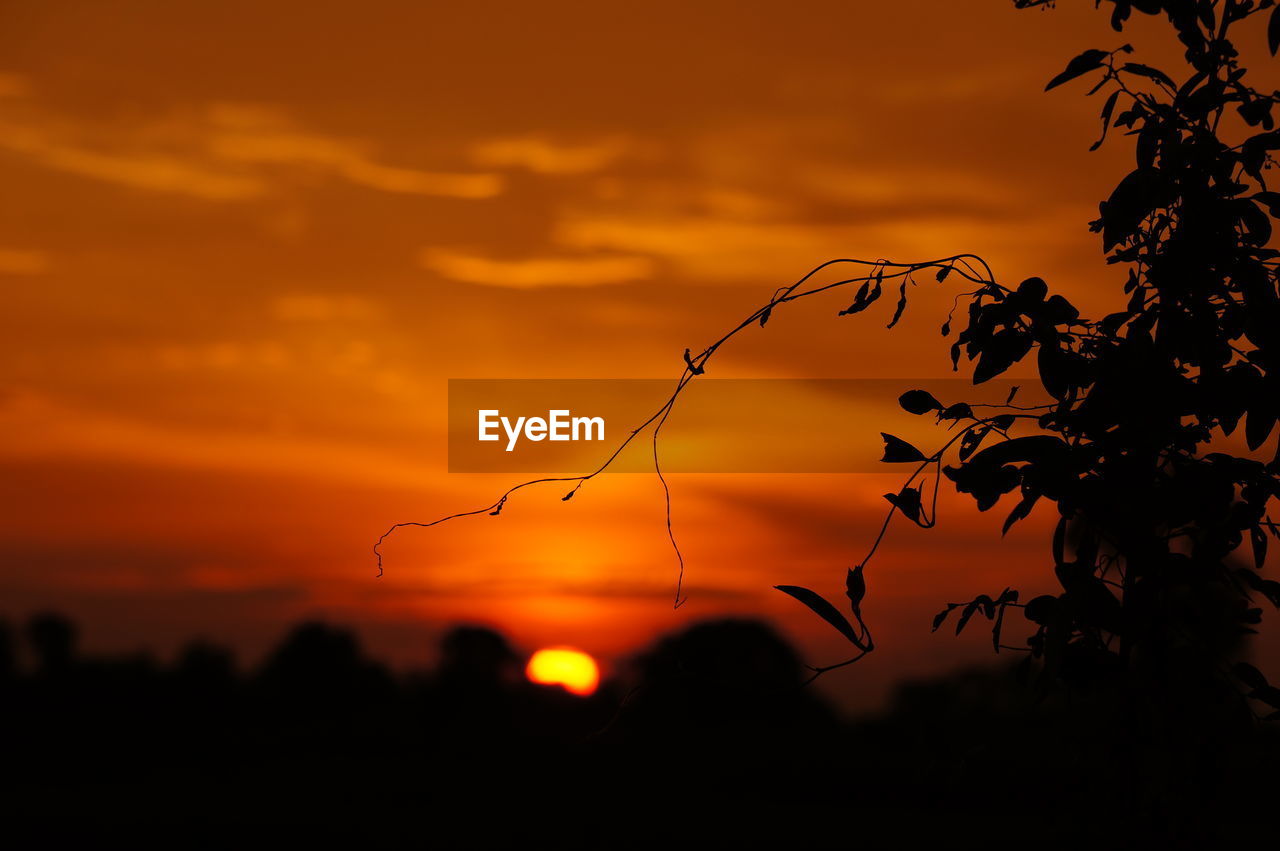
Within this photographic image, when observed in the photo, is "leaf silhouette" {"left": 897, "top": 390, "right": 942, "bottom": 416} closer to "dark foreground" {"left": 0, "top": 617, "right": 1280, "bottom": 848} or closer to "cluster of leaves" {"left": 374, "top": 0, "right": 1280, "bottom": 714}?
"cluster of leaves" {"left": 374, "top": 0, "right": 1280, "bottom": 714}

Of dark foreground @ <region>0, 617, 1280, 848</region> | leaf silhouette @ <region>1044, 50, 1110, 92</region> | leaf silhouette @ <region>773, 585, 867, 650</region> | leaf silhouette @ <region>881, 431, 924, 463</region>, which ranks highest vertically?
leaf silhouette @ <region>1044, 50, 1110, 92</region>

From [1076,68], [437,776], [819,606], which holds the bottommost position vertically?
[437,776]

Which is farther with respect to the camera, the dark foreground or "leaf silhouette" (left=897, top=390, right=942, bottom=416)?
the dark foreground

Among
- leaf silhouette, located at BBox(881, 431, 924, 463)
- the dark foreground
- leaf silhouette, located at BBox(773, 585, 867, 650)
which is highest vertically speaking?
leaf silhouette, located at BBox(881, 431, 924, 463)

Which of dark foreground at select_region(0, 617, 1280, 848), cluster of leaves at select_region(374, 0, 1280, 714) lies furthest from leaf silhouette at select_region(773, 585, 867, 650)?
dark foreground at select_region(0, 617, 1280, 848)

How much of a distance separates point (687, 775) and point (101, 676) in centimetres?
755

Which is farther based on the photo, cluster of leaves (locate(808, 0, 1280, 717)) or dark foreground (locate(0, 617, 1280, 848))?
dark foreground (locate(0, 617, 1280, 848))

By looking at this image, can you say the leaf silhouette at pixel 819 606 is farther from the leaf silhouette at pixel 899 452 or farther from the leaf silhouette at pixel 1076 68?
the leaf silhouette at pixel 1076 68

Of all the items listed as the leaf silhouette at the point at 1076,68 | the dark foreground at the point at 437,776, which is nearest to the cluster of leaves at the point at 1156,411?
the leaf silhouette at the point at 1076,68

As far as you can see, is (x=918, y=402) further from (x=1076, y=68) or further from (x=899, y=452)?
(x=1076, y=68)

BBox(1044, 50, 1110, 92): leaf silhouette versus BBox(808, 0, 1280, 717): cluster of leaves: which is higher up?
BBox(1044, 50, 1110, 92): leaf silhouette

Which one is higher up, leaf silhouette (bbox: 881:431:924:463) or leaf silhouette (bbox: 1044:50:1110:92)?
leaf silhouette (bbox: 1044:50:1110:92)

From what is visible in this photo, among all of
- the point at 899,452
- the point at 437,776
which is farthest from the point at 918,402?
the point at 437,776

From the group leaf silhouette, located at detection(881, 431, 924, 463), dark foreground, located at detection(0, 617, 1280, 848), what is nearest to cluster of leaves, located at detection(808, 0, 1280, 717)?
leaf silhouette, located at detection(881, 431, 924, 463)
